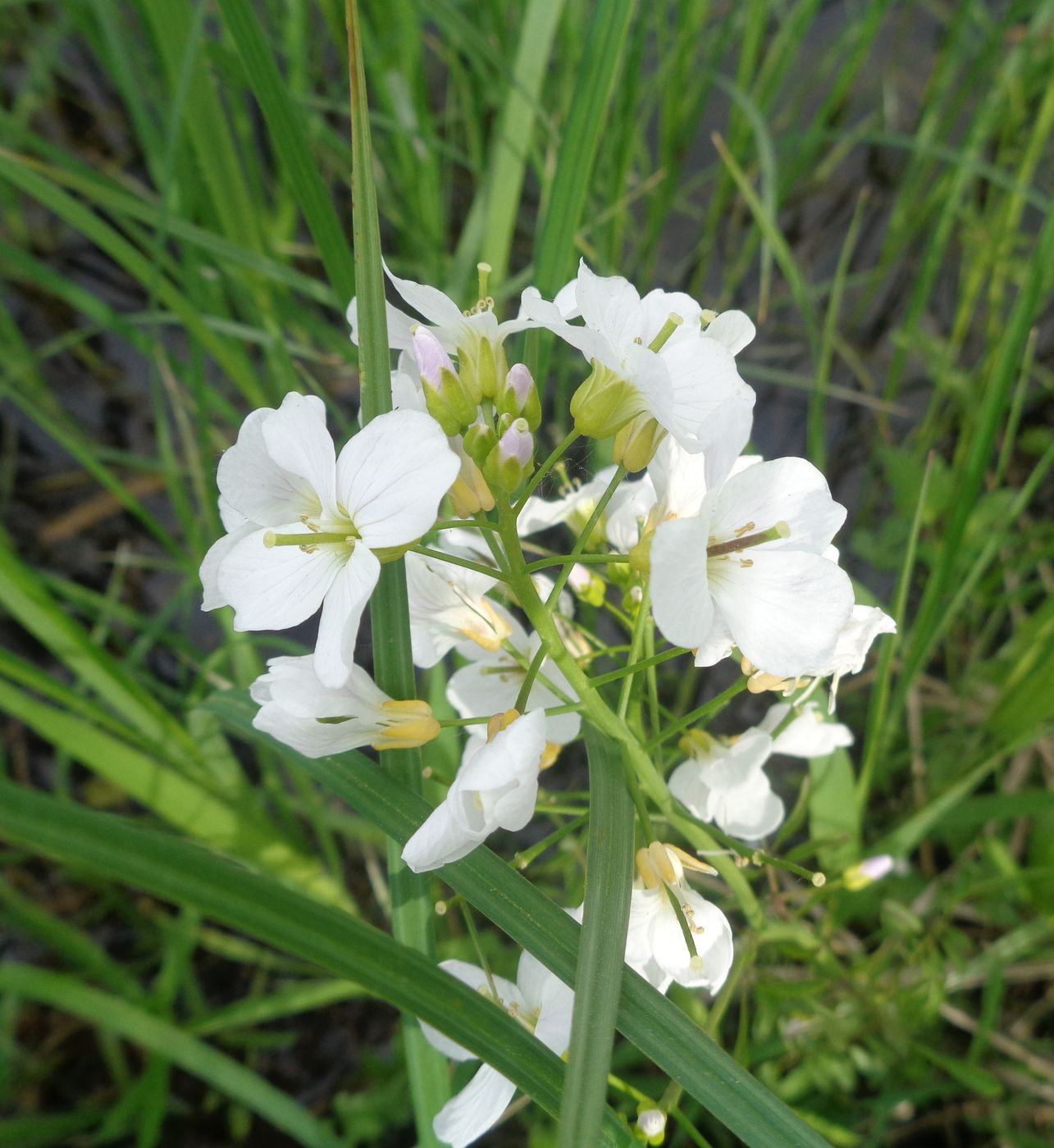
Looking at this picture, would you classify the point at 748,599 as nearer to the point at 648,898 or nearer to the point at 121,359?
the point at 648,898

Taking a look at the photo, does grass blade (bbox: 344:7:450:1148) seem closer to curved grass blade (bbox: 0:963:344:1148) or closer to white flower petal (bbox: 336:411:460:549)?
white flower petal (bbox: 336:411:460:549)

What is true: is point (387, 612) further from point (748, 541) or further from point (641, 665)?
point (748, 541)

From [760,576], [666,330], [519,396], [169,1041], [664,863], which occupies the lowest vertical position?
[169,1041]

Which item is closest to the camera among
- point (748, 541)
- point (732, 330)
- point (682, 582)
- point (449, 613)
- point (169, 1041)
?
point (682, 582)

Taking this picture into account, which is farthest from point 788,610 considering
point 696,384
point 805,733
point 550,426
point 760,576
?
point 550,426

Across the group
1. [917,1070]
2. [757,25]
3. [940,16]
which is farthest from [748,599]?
[940,16]
